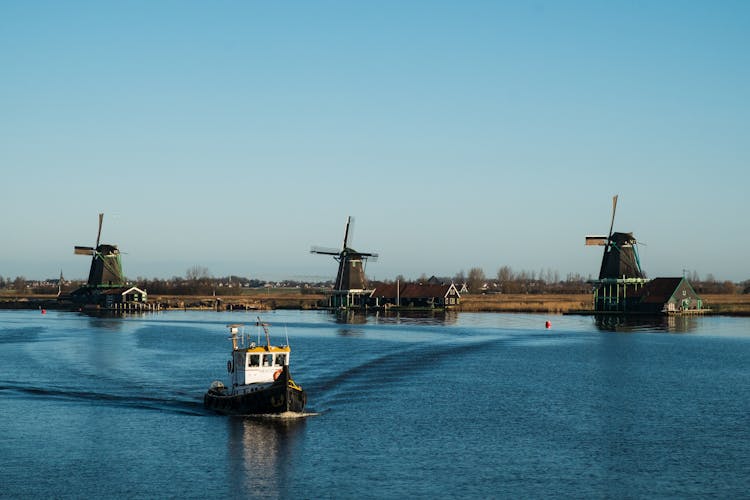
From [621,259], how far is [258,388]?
102394 millimetres

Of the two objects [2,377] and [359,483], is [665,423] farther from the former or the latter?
[2,377]

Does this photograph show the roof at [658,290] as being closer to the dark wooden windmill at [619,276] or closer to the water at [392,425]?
the dark wooden windmill at [619,276]

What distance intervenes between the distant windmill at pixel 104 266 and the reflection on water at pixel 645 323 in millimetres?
84613

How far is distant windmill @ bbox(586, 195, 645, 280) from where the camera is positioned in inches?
5379

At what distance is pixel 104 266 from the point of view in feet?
527

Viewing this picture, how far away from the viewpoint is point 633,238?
138 meters

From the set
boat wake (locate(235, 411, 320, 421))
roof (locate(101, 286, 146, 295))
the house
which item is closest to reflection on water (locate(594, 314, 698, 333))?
the house

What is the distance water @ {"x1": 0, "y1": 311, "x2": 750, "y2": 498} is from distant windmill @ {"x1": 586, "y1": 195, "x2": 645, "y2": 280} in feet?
181

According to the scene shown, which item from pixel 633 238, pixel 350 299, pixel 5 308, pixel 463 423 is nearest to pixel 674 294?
pixel 633 238

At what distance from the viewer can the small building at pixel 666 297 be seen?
429ft

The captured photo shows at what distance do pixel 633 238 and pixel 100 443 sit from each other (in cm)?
11296

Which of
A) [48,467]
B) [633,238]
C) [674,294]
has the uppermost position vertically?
[633,238]

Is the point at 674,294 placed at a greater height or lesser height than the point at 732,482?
greater

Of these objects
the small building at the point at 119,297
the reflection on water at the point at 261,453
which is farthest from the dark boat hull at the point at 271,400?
the small building at the point at 119,297
